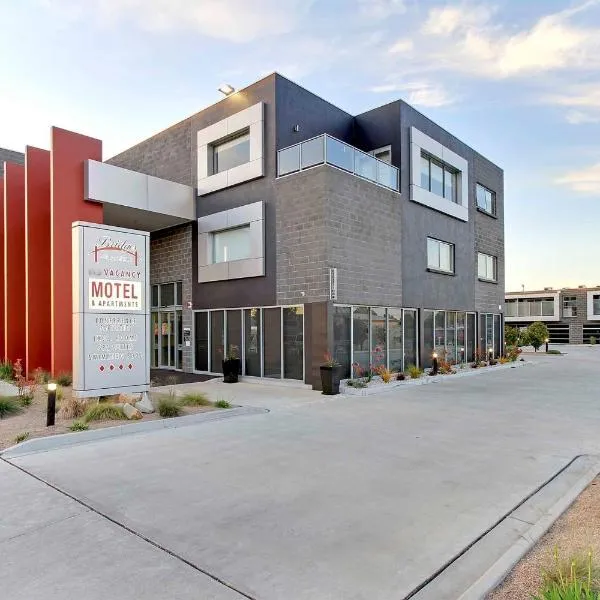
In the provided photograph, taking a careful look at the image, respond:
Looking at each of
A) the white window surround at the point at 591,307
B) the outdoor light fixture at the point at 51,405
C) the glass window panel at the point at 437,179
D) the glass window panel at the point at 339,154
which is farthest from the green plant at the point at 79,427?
the white window surround at the point at 591,307

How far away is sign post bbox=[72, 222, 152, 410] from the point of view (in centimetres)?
979

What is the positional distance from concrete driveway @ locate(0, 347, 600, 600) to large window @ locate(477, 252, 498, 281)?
15500 mm

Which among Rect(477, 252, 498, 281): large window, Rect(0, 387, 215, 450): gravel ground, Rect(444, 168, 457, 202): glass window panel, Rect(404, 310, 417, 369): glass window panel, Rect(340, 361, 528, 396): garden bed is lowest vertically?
Rect(340, 361, 528, 396): garden bed

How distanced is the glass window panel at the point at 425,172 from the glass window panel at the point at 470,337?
7.16 metres

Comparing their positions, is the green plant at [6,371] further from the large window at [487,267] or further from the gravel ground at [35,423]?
the large window at [487,267]

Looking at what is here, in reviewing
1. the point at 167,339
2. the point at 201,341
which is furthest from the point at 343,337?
the point at 167,339

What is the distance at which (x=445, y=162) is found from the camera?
20.4 metres

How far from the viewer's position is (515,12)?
10883 mm

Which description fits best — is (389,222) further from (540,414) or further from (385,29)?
(540,414)

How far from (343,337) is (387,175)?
649 cm

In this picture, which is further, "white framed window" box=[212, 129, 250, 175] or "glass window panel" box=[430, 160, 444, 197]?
"glass window panel" box=[430, 160, 444, 197]

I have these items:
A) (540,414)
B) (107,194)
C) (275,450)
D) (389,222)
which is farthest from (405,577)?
(107,194)

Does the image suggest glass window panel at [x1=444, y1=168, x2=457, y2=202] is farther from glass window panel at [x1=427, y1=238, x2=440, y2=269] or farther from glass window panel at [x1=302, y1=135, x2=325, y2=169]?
glass window panel at [x1=302, y1=135, x2=325, y2=169]

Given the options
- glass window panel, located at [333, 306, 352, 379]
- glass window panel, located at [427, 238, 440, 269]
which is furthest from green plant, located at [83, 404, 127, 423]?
glass window panel, located at [427, 238, 440, 269]
